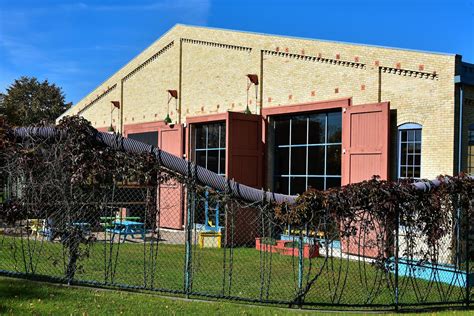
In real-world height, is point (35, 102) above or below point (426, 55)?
above

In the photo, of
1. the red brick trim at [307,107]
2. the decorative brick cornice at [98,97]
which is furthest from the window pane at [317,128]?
the decorative brick cornice at [98,97]

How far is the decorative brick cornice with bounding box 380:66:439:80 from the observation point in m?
13.0

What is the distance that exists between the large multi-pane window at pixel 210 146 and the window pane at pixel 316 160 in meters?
3.56

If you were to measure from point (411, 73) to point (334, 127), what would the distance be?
3037 millimetres

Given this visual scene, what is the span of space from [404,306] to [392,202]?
1.59 meters

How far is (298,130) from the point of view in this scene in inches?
672

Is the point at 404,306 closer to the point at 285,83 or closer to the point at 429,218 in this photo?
the point at 429,218

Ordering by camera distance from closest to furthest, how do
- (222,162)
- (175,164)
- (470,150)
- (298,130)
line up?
(175,164)
(470,150)
(298,130)
(222,162)

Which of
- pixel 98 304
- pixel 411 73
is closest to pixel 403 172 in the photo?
pixel 411 73

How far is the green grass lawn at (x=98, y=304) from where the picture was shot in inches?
250

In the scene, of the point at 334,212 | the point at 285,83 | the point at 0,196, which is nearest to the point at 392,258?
the point at 334,212

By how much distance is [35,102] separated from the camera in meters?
53.7

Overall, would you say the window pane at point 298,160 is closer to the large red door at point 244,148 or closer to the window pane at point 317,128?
the window pane at point 317,128

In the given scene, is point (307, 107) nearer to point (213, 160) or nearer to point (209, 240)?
point (213, 160)
